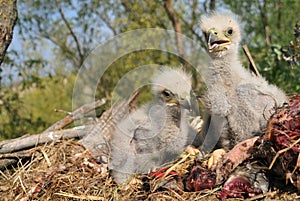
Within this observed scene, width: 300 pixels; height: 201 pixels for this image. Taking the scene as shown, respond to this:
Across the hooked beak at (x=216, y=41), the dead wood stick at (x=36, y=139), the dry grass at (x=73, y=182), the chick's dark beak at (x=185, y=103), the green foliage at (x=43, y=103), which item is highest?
the hooked beak at (x=216, y=41)

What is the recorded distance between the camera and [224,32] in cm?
319

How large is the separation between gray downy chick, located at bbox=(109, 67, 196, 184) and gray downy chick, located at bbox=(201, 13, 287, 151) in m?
0.26

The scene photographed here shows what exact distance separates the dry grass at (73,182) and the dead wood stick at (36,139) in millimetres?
87

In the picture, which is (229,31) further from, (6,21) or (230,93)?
(6,21)

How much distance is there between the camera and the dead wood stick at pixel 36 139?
3514mm

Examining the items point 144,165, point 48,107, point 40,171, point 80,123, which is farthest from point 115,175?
point 48,107

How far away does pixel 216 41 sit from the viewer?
3.13 metres

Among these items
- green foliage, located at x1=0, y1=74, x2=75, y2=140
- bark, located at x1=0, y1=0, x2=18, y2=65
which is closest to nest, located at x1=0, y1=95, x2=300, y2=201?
bark, located at x1=0, y1=0, x2=18, y2=65

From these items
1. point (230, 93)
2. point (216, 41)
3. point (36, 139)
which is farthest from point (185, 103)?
point (36, 139)

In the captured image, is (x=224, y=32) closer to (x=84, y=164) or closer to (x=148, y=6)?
(x=84, y=164)

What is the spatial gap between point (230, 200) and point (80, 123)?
2377mm

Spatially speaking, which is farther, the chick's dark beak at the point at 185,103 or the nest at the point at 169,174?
the chick's dark beak at the point at 185,103


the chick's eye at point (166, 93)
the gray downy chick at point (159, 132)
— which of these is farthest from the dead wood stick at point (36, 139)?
the chick's eye at point (166, 93)

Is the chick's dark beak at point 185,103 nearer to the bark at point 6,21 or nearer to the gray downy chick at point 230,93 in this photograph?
the gray downy chick at point 230,93
